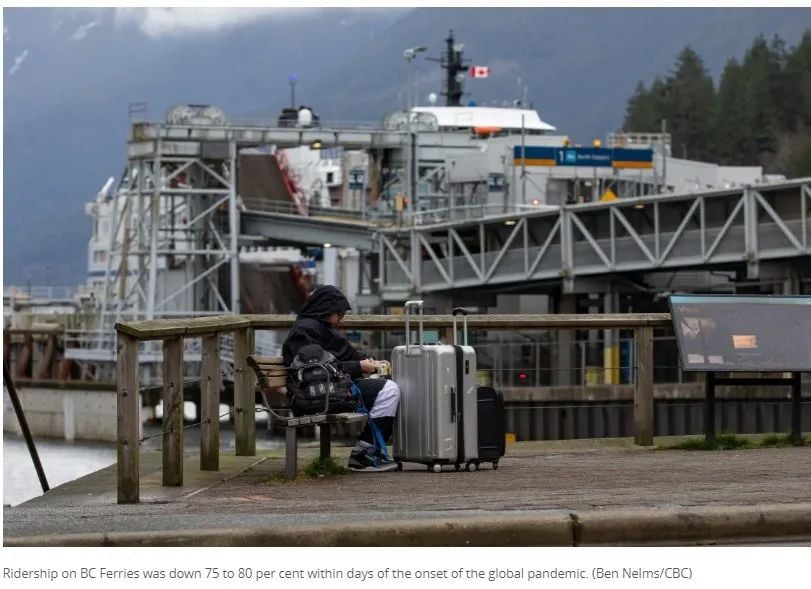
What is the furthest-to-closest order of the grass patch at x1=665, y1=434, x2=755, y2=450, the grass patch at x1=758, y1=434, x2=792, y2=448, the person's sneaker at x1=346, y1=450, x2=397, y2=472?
the grass patch at x1=758, y1=434, x2=792, y2=448
the grass patch at x1=665, y1=434, x2=755, y2=450
the person's sneaker at x1=346, y1=450, x2=397, y2=472

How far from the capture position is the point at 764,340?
15109 mm

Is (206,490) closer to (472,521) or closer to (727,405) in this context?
(472,521)

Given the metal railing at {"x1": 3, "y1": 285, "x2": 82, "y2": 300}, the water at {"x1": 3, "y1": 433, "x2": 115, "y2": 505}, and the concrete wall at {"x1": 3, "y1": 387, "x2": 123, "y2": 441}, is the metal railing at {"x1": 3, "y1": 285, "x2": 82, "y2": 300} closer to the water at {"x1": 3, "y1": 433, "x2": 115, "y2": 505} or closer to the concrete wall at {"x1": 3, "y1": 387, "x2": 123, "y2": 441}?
the concrete wall at {"x1": 3, "y1": 387, "x2": 123, "y2": 441}

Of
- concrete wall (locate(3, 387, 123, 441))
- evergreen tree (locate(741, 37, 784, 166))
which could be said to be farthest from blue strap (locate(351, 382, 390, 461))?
evergreen tree (locate(741, 37, 784, 166))

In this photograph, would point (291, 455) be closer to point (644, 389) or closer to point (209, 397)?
point (209, 397)

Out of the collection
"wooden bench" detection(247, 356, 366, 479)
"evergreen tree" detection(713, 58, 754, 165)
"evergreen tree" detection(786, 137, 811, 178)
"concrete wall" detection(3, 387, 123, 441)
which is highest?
"evergreen tree" detection(713, 58, 754, 165)

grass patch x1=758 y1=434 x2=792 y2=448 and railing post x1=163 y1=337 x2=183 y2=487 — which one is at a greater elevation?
railing post x1=163 y1=337 x2=183 y2=487

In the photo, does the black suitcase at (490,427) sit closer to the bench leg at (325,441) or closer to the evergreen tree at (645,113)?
the bench leg at (325,441)

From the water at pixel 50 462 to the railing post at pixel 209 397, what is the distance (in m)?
32.2

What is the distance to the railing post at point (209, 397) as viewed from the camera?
1345 centimetres

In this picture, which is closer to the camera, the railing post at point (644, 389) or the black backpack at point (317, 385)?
the black backpack at point (317, 385)

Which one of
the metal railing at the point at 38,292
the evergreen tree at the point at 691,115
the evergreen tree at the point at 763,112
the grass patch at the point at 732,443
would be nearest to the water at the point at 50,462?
the grass patch at the point at 732,443

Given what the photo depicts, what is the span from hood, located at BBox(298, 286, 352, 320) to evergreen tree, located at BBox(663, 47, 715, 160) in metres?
120

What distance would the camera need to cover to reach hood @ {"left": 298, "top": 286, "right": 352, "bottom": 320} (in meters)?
13.0
